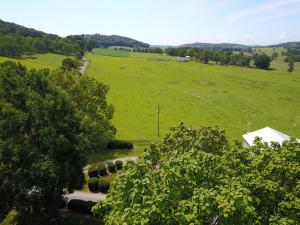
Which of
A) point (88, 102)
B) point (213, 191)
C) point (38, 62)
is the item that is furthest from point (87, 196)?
point (38, 62)

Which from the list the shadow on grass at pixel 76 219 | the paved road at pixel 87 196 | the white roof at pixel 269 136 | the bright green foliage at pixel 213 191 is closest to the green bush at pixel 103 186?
the paved road at pixel 87 196

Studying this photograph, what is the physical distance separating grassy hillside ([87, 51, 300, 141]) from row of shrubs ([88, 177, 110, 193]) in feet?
90.4

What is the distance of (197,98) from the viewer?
106312mm

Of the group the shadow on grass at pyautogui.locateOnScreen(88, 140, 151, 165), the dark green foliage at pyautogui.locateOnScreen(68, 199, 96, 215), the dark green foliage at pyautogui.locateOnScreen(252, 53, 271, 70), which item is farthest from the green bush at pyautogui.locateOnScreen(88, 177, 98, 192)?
the dark green foliage at pyautogui.locateOnScreen(252, 53, 271, 70)

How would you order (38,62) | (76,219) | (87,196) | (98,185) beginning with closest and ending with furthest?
(76,219)
(87,196)
(98,185)
(38,62)

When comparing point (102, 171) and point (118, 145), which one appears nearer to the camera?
point (102, 171)

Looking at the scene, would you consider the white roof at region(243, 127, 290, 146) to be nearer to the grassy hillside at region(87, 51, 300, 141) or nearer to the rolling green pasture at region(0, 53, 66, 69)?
the grassy hillside at region(87, 51, 300, 141)

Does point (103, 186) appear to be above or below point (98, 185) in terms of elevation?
above

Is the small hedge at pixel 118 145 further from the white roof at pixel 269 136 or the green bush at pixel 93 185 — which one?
the white roof at pixel 269 136

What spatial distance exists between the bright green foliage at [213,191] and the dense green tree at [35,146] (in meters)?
11.4

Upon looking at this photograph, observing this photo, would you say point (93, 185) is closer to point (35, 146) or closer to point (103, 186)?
point (103, 186)

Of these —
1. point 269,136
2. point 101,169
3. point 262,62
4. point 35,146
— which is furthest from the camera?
point 262,62

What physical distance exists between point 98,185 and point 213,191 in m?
27.5

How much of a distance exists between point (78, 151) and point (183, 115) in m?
59.4
